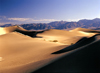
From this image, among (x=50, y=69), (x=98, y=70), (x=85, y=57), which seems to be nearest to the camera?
(x=98, y=70)

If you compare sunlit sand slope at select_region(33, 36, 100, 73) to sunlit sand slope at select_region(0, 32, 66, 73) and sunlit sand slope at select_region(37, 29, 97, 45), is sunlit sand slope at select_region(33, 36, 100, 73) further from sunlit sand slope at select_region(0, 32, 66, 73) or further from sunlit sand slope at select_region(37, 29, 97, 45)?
sunlit sand slope at select_region(37, 29, 97, 45)

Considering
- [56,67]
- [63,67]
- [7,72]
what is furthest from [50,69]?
[7,72]

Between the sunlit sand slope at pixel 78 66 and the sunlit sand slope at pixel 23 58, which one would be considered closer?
the sunlit sand slope at pixel 78 66

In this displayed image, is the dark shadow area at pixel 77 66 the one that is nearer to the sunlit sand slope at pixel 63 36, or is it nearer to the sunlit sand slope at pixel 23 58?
A: the sunlit sand slope at pixel 23 58

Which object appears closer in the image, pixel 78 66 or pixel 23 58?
pixel 78 66

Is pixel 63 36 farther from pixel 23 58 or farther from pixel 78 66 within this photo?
pixel 78 66

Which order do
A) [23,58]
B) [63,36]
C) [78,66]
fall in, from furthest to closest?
[63,36], [23,58], [78,66]

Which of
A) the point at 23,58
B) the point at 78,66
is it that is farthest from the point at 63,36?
the point at 78,66

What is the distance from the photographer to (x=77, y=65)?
10.5 feet

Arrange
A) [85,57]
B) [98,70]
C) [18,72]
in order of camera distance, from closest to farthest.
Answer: [98,70] → [18,72] → [85,57]

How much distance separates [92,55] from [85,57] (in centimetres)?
30

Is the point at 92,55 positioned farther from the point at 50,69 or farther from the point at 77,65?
the point at 50,69

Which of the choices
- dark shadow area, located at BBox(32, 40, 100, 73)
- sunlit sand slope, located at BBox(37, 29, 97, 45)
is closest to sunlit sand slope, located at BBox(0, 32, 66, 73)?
dark shadow area, located at BBox(32, 40, 100, 73)

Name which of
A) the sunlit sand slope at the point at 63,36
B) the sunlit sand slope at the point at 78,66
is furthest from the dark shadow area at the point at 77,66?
the sunlit sand slope at the point at 63,36
